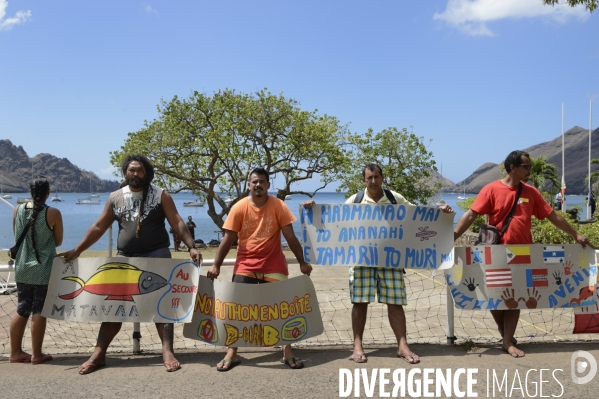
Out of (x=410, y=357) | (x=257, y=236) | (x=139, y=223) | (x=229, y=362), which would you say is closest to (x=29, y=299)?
(x=139, y=223)

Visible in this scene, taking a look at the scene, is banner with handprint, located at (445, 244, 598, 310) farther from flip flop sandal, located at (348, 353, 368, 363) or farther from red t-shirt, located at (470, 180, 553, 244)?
flip flop sandal, located at (348, 353, 368, 363)

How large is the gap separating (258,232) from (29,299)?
2.22 meters

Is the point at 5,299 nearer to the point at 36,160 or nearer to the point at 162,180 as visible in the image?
the point at 162,180

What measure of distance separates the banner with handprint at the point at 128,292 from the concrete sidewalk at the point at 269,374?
0.44 meters

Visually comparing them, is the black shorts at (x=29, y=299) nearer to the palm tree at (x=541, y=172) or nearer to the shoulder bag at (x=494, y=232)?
the shoulder bag at (x=494, y=232)

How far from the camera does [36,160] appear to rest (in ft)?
651

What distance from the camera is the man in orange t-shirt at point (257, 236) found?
15.2ft

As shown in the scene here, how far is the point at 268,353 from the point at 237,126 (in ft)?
72.7

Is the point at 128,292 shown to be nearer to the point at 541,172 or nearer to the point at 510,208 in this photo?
the point at 510,208

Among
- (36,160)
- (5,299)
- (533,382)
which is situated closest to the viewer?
(533,382)

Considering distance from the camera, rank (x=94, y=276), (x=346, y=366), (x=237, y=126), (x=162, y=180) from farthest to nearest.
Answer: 1. (x=162, y=180)
2. (x=237, y=126)
3. (x=94, y=276)
4. (x=346, y=366)

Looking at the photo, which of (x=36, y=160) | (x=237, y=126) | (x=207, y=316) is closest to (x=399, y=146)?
(x=237, y=126)

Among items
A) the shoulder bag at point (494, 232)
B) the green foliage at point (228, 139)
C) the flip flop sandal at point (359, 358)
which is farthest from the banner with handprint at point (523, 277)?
the green foliage at point (228, 139)

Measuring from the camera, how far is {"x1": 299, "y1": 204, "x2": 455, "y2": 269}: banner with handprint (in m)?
4.96
